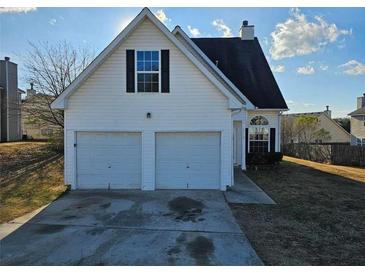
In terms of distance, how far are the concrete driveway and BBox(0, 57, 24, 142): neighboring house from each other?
2534cm

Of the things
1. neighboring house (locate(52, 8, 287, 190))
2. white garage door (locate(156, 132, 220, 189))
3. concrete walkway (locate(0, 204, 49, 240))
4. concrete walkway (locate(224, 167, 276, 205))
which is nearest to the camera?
concrete walkway (locate(0, 204, 49, 240))

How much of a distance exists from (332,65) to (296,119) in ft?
59.7

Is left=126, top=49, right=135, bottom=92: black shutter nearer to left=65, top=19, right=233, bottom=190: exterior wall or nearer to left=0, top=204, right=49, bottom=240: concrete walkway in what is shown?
left=65, top=19, right=233, bottom=190: exterior wall

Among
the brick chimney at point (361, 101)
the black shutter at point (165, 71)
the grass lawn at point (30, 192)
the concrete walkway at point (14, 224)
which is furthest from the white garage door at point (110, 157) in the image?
the brick chimney at point (361, 101)

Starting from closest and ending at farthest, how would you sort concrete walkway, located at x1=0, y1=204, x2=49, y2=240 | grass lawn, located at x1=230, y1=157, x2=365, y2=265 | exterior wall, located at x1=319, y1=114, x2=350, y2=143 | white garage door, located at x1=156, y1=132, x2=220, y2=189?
1. grass lawn, located at x1=230, y1=157, x2=365, y2=265
2. concrete walkway, located at x1=0, y1=204, x2=49, y2=240
3. white garage door, located at x1=156, y1=132, x2=220, y2=189
4. exterior wall, located at x1=319, y1=114, x2=350, y2=143

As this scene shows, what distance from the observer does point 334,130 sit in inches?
1410

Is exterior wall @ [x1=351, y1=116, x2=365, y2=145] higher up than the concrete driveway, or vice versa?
exterior wall @ [x1=351, y1=116, x2=365, y2=145]

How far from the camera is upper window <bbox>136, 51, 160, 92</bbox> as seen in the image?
10008 millimetres

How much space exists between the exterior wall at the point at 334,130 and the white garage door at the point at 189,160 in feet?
100

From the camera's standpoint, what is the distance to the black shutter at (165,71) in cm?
996

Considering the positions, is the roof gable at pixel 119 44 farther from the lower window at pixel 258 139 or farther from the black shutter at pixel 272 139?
the black shutter at pixel 272 139

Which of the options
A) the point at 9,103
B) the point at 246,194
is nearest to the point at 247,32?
the point at 246,194

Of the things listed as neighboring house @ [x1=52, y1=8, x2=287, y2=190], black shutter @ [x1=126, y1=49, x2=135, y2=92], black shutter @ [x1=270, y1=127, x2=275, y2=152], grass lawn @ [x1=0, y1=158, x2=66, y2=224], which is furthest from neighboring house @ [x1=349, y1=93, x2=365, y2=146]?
grass lawn @ [x1=0, y1=158, x2=66, y2=224]

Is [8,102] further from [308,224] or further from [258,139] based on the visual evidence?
[308,224]
